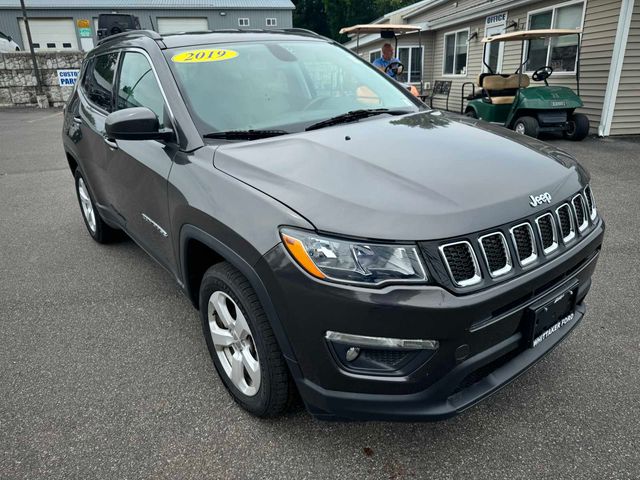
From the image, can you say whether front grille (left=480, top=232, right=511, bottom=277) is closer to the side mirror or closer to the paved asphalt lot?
the paved asphalt lot

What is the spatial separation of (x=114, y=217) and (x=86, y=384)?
1.44 m

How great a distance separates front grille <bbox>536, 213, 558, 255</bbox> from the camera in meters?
2.02

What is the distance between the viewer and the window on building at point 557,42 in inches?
444

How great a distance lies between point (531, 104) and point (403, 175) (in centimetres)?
839

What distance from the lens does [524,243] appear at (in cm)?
193

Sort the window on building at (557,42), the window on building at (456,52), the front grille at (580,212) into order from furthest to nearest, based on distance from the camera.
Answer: the window on building at (456,52), the window on building at (557,42), the front grille at (580,212)

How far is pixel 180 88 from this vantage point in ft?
8.70

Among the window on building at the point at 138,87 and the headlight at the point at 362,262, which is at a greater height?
the window on building at the point at 138,87

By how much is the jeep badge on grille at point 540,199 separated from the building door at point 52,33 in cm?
3864

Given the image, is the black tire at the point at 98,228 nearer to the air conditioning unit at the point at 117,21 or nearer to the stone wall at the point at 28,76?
the air conditioning unit at the point at 117,21

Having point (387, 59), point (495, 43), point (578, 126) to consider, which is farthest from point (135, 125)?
point (495, 43)

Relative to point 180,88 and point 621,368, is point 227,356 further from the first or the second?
point 621,368

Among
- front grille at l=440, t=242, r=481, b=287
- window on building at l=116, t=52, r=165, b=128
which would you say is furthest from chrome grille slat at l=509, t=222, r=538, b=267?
window on building at l=116, t=52, r=165, b=128

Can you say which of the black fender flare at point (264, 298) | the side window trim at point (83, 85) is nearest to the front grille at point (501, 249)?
the black fender flare at point (264, 298)
